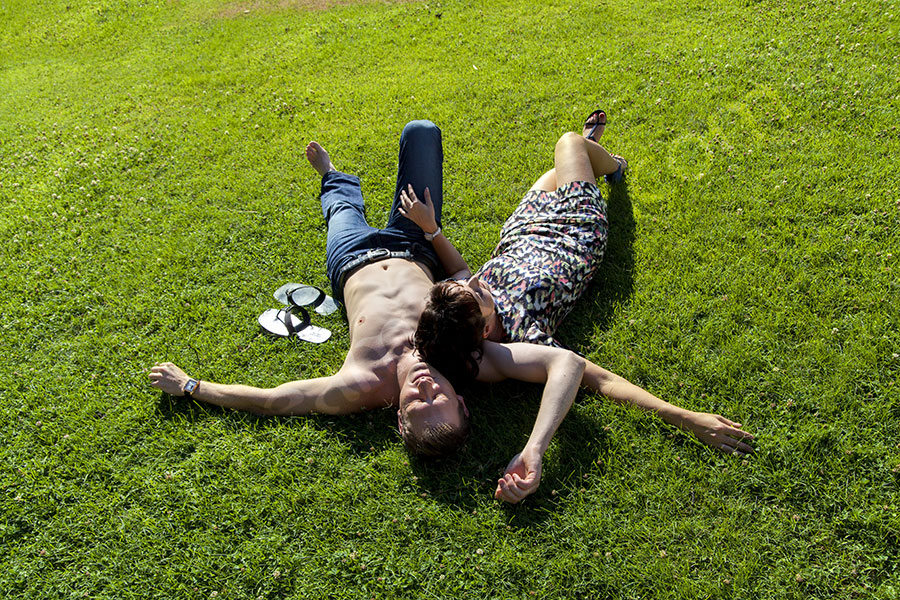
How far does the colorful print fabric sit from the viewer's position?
15.9 ft

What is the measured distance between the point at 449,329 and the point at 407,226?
1.72 meters

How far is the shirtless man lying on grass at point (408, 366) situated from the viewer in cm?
414

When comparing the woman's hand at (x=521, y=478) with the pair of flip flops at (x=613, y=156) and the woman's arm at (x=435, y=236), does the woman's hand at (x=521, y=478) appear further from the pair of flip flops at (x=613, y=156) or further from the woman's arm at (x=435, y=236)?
the pair of flip flops at (x=613, y=156)

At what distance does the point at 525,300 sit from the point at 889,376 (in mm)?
2685

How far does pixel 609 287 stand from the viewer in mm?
5504

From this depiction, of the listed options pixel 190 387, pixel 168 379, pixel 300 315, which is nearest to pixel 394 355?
pixel 300 315

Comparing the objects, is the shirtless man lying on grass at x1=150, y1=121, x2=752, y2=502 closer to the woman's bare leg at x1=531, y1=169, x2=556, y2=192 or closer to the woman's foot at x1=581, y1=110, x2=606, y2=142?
the woman's bare leg at x1=531, y1=169, x2=556, y2=192

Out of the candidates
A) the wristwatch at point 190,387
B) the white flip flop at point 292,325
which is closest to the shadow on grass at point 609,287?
the white flip flop at point 292,325

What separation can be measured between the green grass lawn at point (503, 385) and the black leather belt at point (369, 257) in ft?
1.87

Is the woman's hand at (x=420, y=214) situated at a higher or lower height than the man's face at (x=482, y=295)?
higher

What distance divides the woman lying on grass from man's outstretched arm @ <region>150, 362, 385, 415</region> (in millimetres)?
673

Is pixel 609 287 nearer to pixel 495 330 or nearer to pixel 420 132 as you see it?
pixel 495 330

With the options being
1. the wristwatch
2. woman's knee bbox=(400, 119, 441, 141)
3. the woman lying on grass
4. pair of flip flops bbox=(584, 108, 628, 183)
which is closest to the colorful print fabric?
the woman lying on grass

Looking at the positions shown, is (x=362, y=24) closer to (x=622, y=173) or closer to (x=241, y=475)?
(x=622, y=173)
